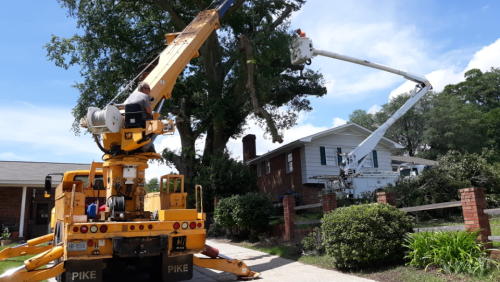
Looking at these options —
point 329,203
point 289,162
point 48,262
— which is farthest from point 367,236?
point 289,162

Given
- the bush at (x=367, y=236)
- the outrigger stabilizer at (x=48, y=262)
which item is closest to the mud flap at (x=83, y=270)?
the outrigger stabilizer at (x=48, y=262)

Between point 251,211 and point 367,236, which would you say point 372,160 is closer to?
point 251,211

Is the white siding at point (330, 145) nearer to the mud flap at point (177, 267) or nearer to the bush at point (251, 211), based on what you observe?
the bush at point (251, 211)

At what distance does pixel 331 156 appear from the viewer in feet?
75.0

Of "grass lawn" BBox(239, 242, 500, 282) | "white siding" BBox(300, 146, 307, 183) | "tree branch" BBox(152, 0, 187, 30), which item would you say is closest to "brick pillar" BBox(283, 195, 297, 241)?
"grass lawn" BBox(239, 242, 500, 282)

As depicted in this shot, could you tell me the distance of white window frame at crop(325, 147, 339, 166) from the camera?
2262cm

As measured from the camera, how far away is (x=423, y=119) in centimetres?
3988

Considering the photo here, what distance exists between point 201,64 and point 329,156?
943 centimetres

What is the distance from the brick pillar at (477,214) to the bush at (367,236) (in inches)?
55.1

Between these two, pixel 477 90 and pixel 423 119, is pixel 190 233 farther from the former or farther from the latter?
pixel 477 90

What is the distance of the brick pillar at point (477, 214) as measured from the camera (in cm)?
711

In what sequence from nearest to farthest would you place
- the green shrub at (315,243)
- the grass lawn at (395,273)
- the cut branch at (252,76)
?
the grass lawn at (395,273), the green shrub at (315,243), the cut branch at (252,76)

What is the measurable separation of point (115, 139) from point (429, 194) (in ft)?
42.9

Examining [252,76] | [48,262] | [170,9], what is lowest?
[48,262]
